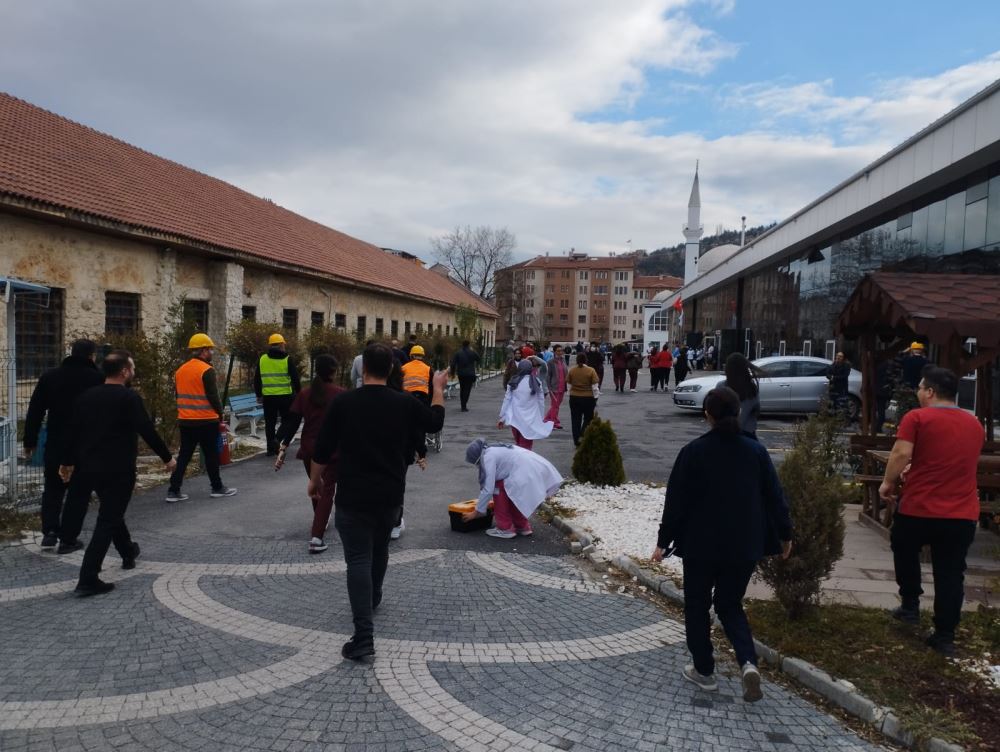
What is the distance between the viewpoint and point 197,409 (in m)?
7.99

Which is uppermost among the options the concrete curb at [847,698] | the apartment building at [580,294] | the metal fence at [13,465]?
the apartment building at [580,294]

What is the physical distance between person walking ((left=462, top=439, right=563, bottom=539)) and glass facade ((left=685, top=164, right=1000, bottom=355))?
5153 mm

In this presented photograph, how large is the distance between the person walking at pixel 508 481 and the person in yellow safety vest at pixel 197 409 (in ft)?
10.8

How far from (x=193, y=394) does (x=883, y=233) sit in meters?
19.5

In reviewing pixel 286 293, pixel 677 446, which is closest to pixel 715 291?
pixel 286 293

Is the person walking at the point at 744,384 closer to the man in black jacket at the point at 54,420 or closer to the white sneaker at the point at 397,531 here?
the white sneaker at the point at 397,531

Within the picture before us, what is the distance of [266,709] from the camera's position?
11.7ft

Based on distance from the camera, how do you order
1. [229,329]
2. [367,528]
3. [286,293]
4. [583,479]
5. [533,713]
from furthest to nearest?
1. [286,293]
2. [229,329]
3. [583,479]
4. [367,528]
5. [533,713]

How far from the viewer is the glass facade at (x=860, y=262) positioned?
14820 millimetres

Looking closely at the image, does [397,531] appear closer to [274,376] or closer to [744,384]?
[744,384]

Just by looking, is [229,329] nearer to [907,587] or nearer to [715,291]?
[907,587]

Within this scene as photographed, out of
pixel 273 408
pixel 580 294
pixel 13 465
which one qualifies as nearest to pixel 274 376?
pixel 273 408

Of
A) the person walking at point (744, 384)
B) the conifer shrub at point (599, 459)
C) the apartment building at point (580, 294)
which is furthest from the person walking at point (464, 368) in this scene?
the apartment building at point (580, 294)

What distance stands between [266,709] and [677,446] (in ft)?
35.3
